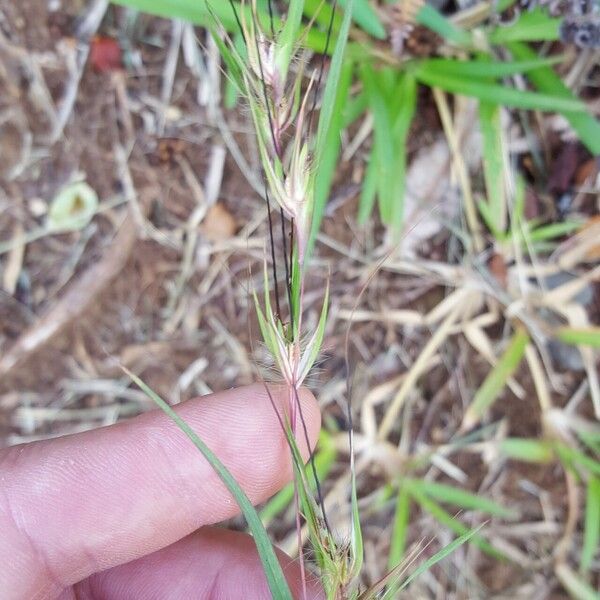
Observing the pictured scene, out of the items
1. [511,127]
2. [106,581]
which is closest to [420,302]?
[511,127]

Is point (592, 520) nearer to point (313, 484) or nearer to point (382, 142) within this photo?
point (313, 484)

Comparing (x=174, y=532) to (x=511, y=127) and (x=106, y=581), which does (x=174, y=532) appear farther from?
(x=511, y=127)

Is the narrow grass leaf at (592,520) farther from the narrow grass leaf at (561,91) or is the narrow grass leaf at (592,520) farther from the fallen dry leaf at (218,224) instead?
the fallen dry leaf at (218,224)

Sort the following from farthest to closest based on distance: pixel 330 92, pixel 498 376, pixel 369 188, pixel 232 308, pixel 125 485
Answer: pixel 232 308 < pixel 498 376 < pixel 369 188 < pixel 125 485 < pixel 330 92

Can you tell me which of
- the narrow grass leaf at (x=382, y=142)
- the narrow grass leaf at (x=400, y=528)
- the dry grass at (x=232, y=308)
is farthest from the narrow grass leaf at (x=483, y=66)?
the narrow grass leaf at (x=400, y=528)

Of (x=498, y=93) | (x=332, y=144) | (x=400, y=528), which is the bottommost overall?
(x=400, y=528)

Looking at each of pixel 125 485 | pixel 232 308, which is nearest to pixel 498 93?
pixel 232 308

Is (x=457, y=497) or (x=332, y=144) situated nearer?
(x=332, y=144)

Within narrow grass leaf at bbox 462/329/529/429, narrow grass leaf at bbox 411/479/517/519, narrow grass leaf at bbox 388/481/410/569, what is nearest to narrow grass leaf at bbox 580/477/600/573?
narrow grass leaf at bbox 411/479/517/519
